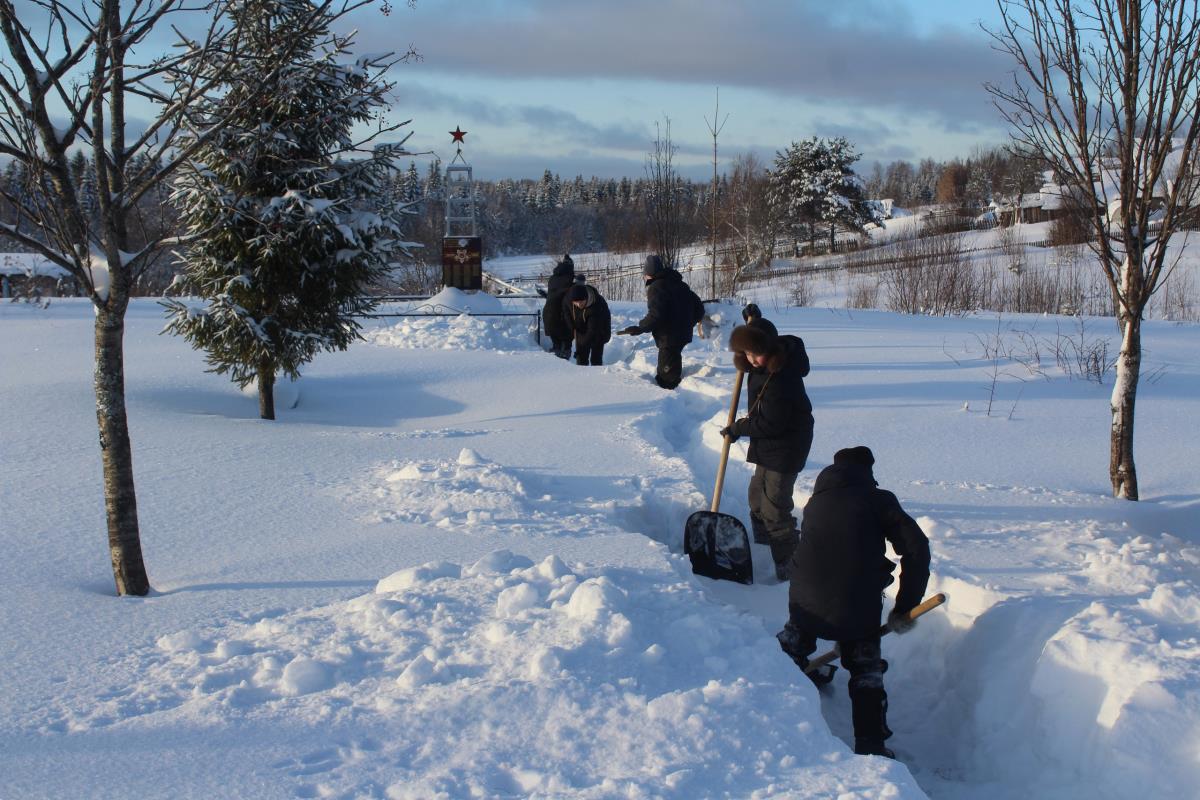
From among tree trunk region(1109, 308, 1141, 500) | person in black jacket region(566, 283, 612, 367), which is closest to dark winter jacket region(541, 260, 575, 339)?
person in black jacket region(566, 283, 612, 367)

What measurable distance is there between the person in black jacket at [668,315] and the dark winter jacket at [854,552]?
280 inches

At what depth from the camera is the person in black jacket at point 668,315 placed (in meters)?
11.3

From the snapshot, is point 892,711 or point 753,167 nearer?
point 892,711

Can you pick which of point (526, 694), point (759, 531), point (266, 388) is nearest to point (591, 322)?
point (266, 388)

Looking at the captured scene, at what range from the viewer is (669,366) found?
457 inches

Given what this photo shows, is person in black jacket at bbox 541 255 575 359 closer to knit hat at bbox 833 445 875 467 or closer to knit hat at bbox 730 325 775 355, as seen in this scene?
knit hat at bbox 730 325 775 355

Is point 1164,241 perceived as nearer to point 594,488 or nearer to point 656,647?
point 594,488

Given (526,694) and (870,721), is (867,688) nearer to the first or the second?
(870,721)

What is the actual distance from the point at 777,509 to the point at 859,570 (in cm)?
183

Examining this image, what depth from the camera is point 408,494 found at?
251 inches

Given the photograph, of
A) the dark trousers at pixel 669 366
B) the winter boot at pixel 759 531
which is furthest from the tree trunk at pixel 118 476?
the dark trousers at pixel 669 366

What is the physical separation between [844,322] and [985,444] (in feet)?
30.0

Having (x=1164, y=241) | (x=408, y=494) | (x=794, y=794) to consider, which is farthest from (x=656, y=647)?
(x=1164, y=241)

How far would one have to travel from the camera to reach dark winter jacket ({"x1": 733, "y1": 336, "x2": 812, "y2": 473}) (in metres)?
5.86
